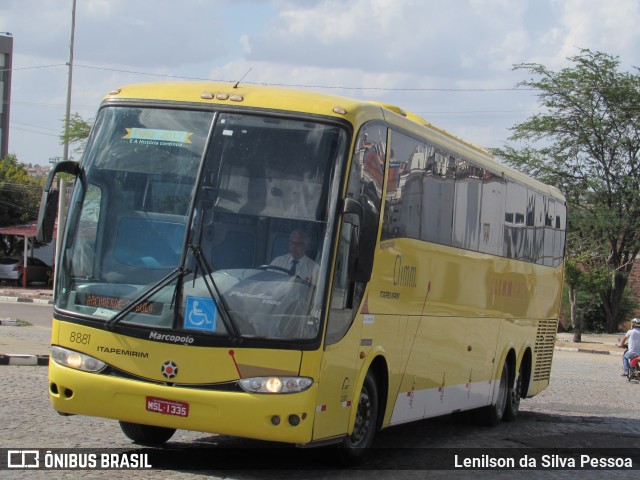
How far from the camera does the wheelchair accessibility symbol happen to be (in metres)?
Answer: 8.87

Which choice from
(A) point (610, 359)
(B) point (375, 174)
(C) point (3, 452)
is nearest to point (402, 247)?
(B) point (375, 174)

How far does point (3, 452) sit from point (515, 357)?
936cm

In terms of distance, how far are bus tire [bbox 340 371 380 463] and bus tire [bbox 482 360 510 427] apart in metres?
5.54

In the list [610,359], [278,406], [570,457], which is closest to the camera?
[278,406]

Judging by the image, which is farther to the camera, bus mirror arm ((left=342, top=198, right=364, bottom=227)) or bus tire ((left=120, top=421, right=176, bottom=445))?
bus tire ((left=120, top=421, right=176, bottom=445))

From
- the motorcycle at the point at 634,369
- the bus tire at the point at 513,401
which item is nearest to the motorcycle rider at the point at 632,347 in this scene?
the motorcycle at the point at 634,369

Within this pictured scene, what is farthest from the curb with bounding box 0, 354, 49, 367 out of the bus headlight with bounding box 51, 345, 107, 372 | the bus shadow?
the bus headlight with bounding box 51, 345, 107, 372

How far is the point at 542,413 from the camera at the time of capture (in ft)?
58.9

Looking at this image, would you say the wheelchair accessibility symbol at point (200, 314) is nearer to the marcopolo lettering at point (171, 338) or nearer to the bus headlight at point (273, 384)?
the marcopolo lettering at point (171, 338)

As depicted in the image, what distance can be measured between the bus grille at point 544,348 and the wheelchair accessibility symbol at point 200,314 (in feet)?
34.1

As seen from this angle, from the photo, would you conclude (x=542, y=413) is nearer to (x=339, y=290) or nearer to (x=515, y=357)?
(x=515, y=357)

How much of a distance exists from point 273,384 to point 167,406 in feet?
3.03

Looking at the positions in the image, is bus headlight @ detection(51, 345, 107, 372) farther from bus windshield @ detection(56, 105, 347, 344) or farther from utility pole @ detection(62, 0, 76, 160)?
utility pole @ detection(62, 0, 76, 160)

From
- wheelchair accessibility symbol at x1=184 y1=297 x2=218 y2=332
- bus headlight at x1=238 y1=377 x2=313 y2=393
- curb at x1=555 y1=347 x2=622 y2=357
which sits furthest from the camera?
curb at x1=555 y1=347 x2=622 y2=357
